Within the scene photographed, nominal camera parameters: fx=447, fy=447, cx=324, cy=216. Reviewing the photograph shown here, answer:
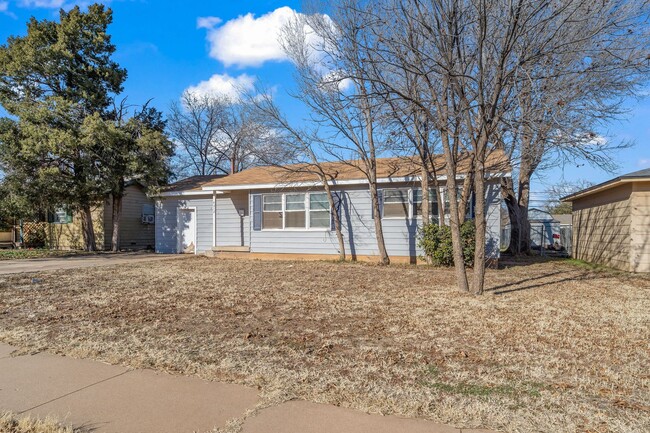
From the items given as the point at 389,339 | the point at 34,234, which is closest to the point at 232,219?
the point at 34,234

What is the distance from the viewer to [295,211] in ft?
51.2

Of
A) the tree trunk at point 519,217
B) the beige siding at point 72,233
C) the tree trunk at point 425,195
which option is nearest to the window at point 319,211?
the tree trunk at point 425,195

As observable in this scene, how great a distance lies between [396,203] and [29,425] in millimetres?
11901

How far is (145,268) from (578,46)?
11.7 metres

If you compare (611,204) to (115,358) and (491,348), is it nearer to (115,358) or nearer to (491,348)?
(491,348)

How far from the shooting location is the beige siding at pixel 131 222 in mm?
20516

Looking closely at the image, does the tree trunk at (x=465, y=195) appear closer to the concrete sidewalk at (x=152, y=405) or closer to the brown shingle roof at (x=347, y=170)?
the brown shingle roof at (x=347, y=170)

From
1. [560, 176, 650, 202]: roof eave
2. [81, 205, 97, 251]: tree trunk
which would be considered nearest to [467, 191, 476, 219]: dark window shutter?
[560, 176, 650, 202]: roof eave

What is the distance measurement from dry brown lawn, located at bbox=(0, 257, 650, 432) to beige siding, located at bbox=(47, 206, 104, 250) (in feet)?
36.2

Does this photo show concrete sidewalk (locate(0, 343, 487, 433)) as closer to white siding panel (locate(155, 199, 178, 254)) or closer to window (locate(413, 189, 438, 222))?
window (locate(413, 189, 438, 222))

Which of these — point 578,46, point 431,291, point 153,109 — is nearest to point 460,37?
point 578,46

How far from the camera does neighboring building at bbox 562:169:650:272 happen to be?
11703 millimetres

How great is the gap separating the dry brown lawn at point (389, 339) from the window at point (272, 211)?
600cm

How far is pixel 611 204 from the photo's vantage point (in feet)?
44.5
